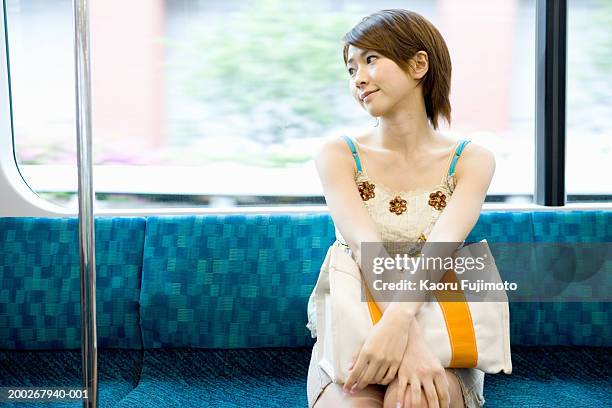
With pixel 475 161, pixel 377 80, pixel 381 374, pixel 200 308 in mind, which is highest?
pixel 377 80

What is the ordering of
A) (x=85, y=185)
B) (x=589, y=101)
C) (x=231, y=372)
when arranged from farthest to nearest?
(x=589, y=101)
(x=231, y=372)
(x=85, y=185)

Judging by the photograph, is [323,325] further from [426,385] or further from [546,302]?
[546,302]

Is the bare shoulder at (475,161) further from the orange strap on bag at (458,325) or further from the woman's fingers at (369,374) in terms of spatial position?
the woman's fingers at (369,374)

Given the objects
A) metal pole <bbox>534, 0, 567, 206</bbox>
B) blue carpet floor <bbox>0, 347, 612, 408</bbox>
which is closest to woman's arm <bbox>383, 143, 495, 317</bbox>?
blue carpet floor <bbox>0, 347, 612, 408</bbox>

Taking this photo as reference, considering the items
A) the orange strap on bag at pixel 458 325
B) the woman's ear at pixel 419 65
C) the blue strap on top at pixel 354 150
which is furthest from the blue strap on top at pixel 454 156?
the orange strap on bag at pixel 458 325

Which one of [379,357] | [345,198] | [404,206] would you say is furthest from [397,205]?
[379,357]

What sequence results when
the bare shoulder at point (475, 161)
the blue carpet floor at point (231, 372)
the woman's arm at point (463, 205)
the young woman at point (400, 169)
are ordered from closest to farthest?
the young woman at point (400, 169) → the woman's arm at point (463, 205) → the bare shoulder at point (475, 161) → the blue carpet floor at point (231, 372)

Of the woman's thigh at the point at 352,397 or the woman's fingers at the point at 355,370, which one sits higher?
the woman's fingers at the point at 355,370

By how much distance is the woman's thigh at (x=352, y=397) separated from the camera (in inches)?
57.4

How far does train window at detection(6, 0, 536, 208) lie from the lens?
2.53m

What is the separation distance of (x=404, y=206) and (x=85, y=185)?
835 millimetres

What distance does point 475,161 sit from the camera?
1739 mm

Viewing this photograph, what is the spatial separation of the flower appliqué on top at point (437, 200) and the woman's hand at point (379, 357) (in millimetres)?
372

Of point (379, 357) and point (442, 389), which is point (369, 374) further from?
point (442, 389)
